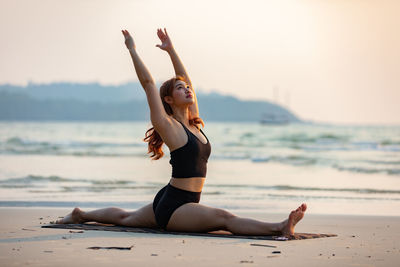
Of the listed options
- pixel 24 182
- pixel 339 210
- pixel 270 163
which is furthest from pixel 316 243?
pixel 270 163

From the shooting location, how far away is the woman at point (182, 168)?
252 inches

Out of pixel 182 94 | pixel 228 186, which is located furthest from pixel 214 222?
pixel 228 186

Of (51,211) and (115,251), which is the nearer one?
(115,251)

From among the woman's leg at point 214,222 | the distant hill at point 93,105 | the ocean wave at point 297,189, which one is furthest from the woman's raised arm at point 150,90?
the distant hill at point 93,105

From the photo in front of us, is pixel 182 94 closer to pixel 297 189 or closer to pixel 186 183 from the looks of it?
pixel 186 183

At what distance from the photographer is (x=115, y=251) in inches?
221

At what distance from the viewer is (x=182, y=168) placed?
6539mm

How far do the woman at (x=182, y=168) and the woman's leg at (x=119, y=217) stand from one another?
2.8 inches

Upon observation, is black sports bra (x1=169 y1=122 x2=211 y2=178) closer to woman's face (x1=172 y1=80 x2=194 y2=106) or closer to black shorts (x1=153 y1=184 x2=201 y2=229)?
black shorts (x1=153 y1=184 x2=201 y2=229)

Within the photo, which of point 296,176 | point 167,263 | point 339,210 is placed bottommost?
point 167,263

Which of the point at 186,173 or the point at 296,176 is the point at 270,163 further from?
the point at 186,173

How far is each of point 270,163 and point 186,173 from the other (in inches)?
617

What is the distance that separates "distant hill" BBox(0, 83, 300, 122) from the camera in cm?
10544

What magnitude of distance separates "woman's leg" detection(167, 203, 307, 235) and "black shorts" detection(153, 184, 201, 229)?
0.15 ft
